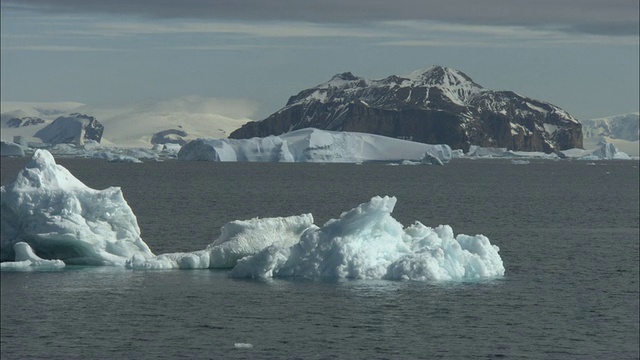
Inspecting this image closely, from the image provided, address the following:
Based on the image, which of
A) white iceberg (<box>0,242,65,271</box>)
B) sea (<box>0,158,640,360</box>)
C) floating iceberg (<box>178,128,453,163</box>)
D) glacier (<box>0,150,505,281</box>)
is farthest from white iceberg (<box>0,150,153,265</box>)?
floating iceberg (<box>178,128,453,163</box>)

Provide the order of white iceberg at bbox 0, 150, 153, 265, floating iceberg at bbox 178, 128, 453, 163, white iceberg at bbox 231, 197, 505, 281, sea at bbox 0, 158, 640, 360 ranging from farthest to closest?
1. floating iceberg at bbox 178, 128, 453, 163
2. white iceberg at bbox 0, 150, 153, 265
3. white iceberg at bbox 231, 197, 505, 281
4. sea at bbox 0, 158, 640, 360

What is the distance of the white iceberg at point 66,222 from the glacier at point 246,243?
0.03 meters

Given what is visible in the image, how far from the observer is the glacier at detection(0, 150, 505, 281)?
1485 inches

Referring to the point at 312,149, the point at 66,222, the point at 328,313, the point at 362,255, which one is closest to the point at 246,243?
the point at 362,255

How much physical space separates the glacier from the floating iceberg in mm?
115073

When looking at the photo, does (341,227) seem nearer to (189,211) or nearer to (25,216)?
(25,216)

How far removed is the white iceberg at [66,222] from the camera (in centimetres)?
3919

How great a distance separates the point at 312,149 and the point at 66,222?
383ft

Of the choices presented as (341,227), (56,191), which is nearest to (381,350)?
(341,227)

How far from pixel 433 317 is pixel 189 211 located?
134ft

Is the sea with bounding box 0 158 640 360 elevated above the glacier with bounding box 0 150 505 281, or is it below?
below

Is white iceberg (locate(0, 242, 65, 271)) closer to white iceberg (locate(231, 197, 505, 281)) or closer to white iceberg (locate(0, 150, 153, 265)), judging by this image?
white iceberg (locate(0, 150, 153, 265))

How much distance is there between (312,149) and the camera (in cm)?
15538

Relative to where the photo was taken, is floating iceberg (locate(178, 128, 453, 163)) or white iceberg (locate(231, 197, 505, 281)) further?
floating iceberg (locate(178, 128, 453, 163))
